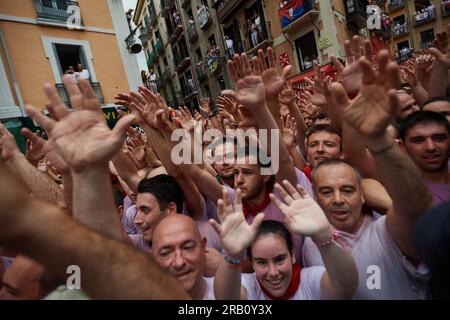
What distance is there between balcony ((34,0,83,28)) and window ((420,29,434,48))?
2251 centimetres

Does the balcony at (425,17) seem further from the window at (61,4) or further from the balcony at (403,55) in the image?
the window at (61,4)

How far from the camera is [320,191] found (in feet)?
5.52

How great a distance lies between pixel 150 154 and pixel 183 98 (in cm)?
2018

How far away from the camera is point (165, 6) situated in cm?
2175

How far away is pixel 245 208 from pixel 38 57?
9891 millimetres

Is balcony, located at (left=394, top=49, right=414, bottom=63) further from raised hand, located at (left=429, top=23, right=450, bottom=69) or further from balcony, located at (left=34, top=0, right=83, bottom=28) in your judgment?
balcony, located at (left=34, top=0, right=83, bottom=28)

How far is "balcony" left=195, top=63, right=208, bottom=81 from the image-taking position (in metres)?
18.5

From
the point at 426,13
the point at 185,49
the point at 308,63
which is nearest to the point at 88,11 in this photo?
the point at 308,63

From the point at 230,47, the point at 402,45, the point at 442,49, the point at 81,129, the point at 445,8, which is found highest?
the point at 445,8

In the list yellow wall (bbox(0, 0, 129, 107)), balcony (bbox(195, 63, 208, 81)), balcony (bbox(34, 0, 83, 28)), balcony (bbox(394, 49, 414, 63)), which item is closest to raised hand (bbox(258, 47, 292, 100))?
yellow wall (bbox(0, 0, 129, 107))

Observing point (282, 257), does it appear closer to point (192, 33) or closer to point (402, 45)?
point (192, 33)

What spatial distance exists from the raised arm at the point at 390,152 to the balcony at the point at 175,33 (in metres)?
20.9

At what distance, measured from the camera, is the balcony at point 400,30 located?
71.6ft
